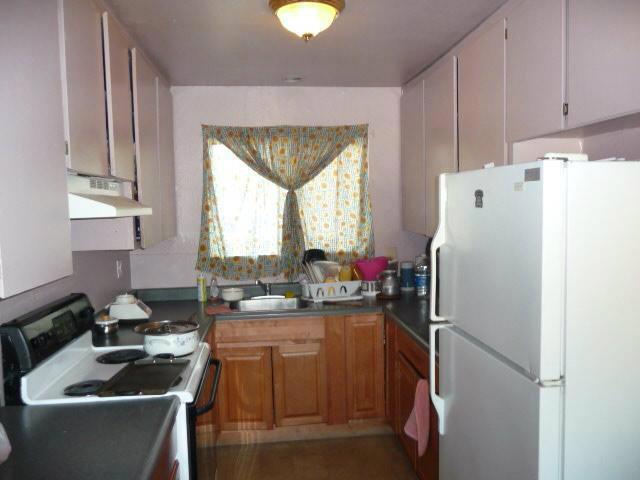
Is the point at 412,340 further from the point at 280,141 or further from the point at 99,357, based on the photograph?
the point at 280,141

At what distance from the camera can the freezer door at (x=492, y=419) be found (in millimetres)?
1441

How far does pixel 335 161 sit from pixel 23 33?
270 centimetres

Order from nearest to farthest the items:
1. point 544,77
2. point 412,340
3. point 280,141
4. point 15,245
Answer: point 15,245 → point 544,77 → point 412,340 → point 280,141

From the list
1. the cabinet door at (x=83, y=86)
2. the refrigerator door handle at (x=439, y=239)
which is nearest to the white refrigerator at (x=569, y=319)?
the refrigerator door handle at (x=439, y=239)

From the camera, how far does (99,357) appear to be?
2.32 meters

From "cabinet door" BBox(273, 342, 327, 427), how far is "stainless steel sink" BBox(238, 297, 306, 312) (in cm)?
37

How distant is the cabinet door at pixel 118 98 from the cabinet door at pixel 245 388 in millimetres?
1275

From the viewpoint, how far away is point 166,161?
11.4ft

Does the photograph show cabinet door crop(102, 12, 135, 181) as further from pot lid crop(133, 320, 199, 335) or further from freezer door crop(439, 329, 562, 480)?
freezer door crop(439, 329, 562, 480)

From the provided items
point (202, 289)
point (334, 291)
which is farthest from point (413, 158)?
point (202, 289)

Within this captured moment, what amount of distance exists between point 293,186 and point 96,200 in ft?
6.79

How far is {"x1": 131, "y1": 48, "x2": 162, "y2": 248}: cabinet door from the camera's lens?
2.69m

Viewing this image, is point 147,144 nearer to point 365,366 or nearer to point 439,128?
point 439,128

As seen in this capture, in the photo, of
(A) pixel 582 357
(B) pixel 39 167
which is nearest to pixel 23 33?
(B) pixel 39 167
